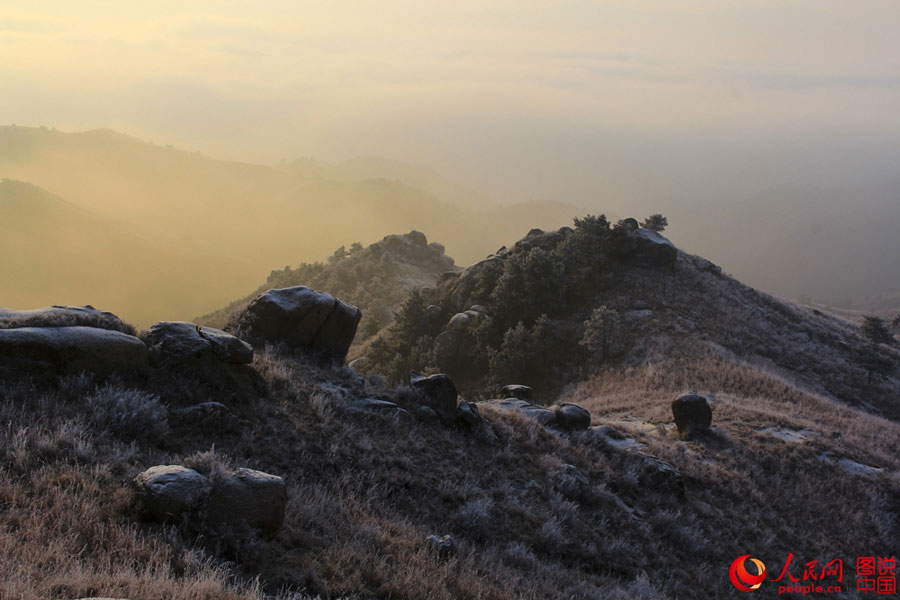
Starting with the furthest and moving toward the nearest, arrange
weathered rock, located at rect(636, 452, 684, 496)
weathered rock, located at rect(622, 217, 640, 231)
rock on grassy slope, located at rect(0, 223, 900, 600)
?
weathered rock, located at rect(622, 217, 640, 231), weathered rock, located at rect(636, 452, 684, 496), rock on grassy slope, located at rect(0, 223, 900, 600)

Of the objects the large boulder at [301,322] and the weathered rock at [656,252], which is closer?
the large boulder at [301,322]

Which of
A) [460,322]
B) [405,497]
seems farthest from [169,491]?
[460,322]

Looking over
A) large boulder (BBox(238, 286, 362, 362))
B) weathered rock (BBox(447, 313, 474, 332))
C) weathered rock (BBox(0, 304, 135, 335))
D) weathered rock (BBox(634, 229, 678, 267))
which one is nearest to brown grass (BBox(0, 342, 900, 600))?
large boulder (BBox(238, 286, 362, 362))

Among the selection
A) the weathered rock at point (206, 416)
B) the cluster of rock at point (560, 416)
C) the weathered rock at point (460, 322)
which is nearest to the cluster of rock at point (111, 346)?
the weathered rock at point (206, 416)

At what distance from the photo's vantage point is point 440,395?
13.8 metres

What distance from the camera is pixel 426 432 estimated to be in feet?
41.3

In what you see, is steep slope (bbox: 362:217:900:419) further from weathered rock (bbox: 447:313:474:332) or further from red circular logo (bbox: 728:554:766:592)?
Result: red circular logo (bbox: 728:554:766:592)

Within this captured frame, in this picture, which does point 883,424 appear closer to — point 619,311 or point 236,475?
point 619,311

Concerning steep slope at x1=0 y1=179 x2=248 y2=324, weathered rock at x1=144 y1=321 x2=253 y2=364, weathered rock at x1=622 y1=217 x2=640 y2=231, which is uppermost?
weathered rock at x1=622 y1=217 x2=640 y2=231

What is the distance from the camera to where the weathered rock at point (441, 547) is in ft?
25.2

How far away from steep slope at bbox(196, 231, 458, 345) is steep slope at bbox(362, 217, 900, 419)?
16.6m

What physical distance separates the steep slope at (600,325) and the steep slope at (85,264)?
118 meters

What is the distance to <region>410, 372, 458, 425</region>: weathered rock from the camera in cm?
1351

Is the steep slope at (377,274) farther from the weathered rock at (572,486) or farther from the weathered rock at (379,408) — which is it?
the weathered rock at (572,486)
